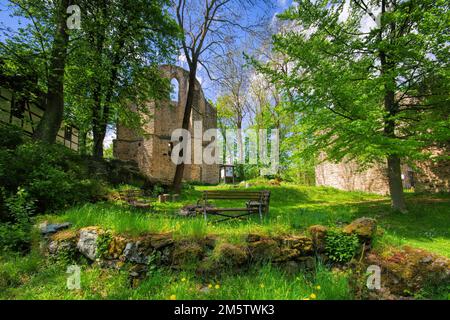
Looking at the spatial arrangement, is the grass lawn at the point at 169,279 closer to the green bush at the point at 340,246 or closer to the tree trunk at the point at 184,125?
the green bush at the point at 340,246

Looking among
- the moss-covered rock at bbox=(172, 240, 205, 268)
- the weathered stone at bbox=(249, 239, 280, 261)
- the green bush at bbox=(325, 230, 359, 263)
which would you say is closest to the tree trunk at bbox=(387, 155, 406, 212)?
the green bush at bbox=(325, 230, 359, 263)

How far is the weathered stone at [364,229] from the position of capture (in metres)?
3.87

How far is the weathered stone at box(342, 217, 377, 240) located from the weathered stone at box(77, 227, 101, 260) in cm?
399

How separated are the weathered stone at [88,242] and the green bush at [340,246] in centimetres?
365

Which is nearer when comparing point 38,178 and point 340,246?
point 340,246

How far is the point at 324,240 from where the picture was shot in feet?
12.7

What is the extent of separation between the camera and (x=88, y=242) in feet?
12.4

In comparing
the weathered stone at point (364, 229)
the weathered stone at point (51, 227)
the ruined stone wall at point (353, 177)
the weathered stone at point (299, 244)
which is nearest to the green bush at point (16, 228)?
the weathered stone at point (51, 227)

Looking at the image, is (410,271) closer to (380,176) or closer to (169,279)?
(169,279)

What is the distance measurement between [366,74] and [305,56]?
8.20 ft

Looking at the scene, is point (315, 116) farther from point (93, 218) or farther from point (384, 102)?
point (93, 218)

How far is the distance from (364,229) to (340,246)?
1.79 ft

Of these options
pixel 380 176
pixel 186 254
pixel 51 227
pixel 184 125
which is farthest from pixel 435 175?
pixel 51 227

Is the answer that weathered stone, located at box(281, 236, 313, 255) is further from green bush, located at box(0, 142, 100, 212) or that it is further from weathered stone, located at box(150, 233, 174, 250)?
green bush, located at box(0, 142, 100, 212)
